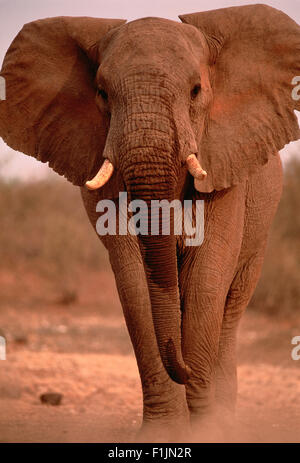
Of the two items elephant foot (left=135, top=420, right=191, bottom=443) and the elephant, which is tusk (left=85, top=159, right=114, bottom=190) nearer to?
the elephant

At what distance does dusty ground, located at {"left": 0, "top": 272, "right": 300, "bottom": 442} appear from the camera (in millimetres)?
5852

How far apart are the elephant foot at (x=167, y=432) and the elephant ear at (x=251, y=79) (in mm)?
1308

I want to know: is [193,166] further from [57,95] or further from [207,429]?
[207,429]

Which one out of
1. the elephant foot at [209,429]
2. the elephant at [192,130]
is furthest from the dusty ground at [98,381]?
the elephant at [192,130]

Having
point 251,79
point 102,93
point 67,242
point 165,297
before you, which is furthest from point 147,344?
point 67,242

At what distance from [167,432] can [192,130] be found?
5.37 feet

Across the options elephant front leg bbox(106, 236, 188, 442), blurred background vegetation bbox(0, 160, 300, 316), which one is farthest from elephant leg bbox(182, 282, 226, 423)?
blurred background vegetation bbox(0, 160, 300, 316)

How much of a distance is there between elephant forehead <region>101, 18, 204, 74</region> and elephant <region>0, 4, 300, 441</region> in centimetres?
1

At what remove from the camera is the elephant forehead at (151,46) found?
398cm
